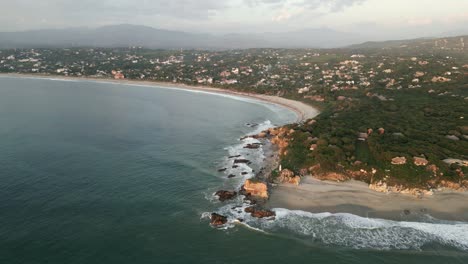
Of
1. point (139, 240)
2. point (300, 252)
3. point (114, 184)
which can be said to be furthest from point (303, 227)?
point (114, 184)

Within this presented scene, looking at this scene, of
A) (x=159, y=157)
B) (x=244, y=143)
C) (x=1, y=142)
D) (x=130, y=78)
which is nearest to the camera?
(x=159, y=157)

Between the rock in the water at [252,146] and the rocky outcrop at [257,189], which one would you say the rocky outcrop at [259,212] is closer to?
the rocky outcrop at [257,189]

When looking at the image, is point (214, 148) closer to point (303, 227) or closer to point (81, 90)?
point (303, 227)

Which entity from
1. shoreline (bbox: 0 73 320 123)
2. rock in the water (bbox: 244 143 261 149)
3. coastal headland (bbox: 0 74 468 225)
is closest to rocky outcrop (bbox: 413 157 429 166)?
coastal headland (bbox: 0 74 468 225)

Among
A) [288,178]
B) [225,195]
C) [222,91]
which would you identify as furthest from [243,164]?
[222,91]

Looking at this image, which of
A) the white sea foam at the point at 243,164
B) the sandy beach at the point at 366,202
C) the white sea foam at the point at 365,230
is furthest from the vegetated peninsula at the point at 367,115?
the white sea foam at the point at 365,230

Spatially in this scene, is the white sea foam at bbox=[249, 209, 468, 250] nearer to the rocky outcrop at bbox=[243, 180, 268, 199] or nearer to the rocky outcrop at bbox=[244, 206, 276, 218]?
the rocky outcrop at bbox=[244, 206, 276, 218]

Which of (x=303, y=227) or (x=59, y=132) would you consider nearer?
(x=303, y=227)
